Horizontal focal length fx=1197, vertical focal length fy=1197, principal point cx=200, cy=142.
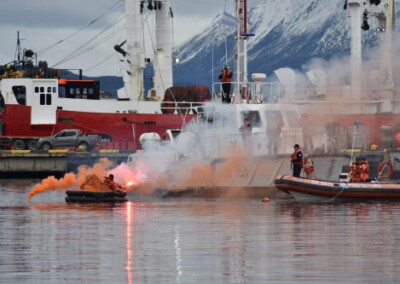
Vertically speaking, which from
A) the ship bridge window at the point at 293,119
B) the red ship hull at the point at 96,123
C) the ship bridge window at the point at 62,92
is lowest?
the ship bridge window at the point at 293,119

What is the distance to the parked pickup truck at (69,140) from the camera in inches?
3142

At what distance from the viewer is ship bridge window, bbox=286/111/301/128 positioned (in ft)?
162

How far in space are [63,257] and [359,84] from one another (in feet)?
143

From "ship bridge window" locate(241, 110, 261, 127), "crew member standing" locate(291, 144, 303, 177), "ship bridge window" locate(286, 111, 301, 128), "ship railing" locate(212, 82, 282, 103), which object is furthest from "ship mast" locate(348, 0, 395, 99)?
"crew member standing" locate(291, 144, 303, 177)

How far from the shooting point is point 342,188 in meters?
45.2

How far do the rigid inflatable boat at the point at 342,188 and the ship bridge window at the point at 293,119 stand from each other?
4.39 meters

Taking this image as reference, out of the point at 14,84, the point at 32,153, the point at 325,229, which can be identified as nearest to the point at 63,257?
the point at 325,229

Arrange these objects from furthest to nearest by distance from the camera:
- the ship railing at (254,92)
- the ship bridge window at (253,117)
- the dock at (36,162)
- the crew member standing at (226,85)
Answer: the dock at (36,162)
the crew member standing at (226,85)
the ship railing at (254,92)
the ship bridge window at (253,117)

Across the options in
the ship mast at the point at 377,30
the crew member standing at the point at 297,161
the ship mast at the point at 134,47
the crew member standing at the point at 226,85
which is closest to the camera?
the crew member standing at the point at 297,161

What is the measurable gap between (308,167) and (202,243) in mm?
15945

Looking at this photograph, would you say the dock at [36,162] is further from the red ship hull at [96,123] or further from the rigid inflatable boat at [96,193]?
the rigid inflatable boat at [96,193]

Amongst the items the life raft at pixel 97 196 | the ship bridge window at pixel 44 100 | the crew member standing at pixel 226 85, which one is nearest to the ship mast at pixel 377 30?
the crew member standing at pixel 226 85

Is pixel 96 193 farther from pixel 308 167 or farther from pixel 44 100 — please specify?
pixel 44 100

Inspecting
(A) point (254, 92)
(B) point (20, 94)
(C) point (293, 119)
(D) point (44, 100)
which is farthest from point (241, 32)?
(B) point (20, 94)
